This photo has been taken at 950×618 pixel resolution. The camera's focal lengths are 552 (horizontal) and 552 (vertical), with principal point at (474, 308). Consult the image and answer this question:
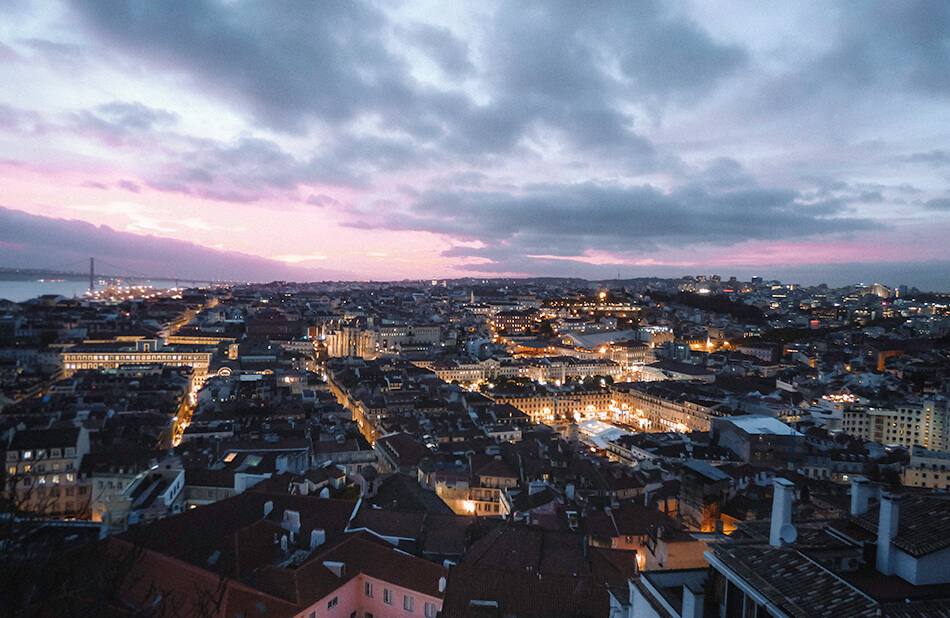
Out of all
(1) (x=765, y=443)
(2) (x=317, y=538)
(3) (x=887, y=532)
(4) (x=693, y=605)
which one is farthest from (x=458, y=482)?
(1) (x=765, y=443)

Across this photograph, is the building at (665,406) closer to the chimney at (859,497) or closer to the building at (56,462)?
the chimney at (859,497)

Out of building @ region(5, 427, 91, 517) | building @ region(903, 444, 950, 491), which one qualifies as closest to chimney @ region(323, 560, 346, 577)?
building @ region(5, 427, 91, 517)

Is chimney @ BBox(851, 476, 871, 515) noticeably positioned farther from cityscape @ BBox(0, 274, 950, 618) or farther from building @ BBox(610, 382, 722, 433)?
building @ BBox(610, 382, 722, 433)

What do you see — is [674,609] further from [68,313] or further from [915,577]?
[68,313]

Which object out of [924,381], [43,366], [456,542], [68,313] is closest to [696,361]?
[924,381]

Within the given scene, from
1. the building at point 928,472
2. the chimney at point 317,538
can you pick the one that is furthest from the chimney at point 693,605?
the building at point 928,472

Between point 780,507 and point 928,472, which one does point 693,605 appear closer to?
point 780,507
